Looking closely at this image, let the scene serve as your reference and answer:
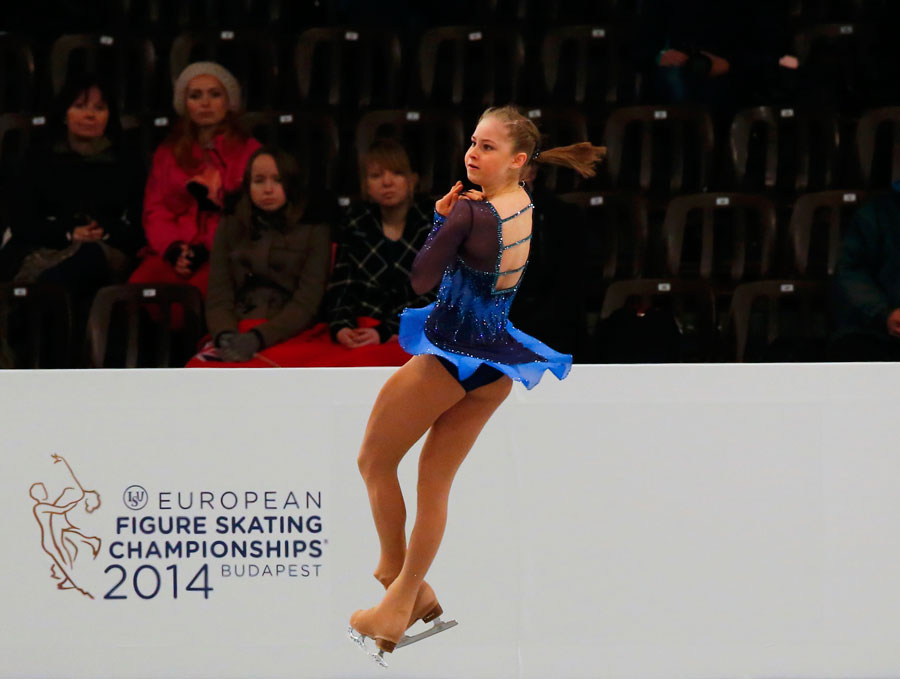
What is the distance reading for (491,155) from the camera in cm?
296

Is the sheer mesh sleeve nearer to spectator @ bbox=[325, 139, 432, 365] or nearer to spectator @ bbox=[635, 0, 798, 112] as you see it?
spectator @ bbox=[325, 139, 432, 365]

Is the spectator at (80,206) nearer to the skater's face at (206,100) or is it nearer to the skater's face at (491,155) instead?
the skater's face at (206,100)

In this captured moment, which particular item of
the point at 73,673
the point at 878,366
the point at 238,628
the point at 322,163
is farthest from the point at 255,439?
the point at 322,163

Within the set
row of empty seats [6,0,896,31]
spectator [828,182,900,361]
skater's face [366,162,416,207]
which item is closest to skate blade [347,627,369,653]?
skater's face [366,162,416,207]

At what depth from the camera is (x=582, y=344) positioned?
195 inches

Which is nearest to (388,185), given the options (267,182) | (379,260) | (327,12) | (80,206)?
(379,260)

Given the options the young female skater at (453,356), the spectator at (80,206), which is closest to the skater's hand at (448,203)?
the young female skater at (453,356)

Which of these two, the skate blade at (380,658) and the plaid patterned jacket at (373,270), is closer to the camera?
the skate blade at (380,658)

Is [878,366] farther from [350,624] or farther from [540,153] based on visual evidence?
[350,624]

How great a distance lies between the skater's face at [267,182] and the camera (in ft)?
16.8

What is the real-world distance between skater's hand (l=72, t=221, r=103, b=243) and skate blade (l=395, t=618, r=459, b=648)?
9.20 ft

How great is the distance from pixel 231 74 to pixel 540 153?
310cm

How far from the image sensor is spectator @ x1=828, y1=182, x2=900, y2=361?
4973 millimetres

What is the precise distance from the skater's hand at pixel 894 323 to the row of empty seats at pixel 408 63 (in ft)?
4.46
